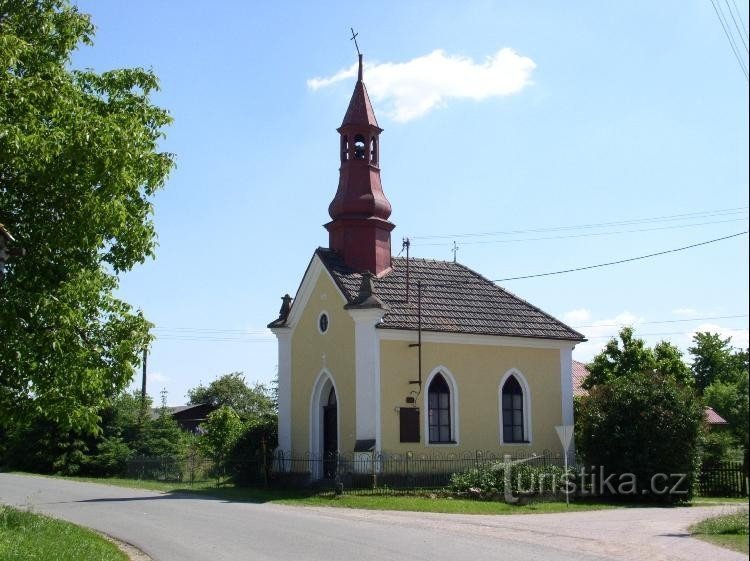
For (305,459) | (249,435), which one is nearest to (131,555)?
(305,459)

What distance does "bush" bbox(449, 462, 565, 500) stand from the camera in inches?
885

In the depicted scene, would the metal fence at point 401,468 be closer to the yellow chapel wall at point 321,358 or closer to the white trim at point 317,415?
the white trim at point 317,415

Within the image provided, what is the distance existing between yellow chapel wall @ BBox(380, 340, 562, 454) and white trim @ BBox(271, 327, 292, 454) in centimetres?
520

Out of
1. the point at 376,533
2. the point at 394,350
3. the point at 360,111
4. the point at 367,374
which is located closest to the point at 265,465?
the point at 367,374

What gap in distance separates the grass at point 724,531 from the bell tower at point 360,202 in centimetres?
1505

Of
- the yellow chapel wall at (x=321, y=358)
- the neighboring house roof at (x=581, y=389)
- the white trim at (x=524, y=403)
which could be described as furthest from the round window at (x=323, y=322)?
the neighboring house roof at (x=581, y=389)

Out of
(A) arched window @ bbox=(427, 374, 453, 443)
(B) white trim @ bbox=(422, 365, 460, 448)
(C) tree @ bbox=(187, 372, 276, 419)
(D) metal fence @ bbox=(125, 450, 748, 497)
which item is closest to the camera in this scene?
(D) metal fence @ bbox=(125, 450, 748, 497)

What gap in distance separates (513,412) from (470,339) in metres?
3.01

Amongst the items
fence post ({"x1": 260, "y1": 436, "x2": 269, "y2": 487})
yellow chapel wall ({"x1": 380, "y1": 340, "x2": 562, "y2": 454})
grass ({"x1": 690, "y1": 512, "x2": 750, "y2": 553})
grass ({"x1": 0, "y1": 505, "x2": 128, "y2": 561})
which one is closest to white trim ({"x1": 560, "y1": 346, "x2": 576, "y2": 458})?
yellow chapel wall ({"x1": 380, "y1": 340, "x2": 562, "y2": 454})

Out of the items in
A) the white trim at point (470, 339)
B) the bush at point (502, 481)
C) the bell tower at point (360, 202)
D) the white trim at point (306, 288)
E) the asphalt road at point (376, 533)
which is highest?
the bell tower at point (360, 202)

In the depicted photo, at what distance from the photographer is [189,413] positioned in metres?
72.3

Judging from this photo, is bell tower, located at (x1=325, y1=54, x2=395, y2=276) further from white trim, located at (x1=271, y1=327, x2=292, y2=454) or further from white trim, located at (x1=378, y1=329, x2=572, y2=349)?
white trim, located at (x1=271, y1=327, x2=292, y2=454)

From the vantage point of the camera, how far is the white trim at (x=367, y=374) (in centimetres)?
2594

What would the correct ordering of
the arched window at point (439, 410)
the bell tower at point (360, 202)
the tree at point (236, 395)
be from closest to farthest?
1. the arched window at point (439, 410)
2. the bell tower at point (360, 202)
3. the tree at point (236, 395)
